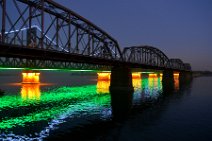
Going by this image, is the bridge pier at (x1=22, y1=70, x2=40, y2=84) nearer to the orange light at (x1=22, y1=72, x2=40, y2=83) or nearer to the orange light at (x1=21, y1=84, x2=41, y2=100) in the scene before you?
the orange light at (x1=22, y1=72, x2=40, y2=83)

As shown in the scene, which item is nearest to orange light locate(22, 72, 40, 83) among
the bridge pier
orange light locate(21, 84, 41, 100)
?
the bridge pier

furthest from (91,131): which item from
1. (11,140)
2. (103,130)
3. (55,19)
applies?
(55,19)

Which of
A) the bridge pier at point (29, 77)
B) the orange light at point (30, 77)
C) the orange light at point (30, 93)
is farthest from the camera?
the orange light at point (30, 77)

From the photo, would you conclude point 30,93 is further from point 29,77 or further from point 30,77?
point 30,77

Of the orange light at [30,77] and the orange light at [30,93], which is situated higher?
the orange light at [30,77]

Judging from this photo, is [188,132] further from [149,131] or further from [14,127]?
[14,127]

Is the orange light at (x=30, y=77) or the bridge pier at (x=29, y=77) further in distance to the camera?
the orange light at (x=30, y=77)

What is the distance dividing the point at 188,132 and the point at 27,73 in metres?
109

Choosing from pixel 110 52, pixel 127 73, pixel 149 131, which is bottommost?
pixel 149 131

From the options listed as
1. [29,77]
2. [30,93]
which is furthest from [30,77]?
[30,93]

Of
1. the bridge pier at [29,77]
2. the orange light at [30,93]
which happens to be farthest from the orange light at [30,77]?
the orange light at [30,93]

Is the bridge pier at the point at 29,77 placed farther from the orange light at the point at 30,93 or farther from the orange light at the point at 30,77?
the orange light at the point at 30,93

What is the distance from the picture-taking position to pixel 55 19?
183ft

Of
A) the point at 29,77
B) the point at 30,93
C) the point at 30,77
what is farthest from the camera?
the point at 30,77
